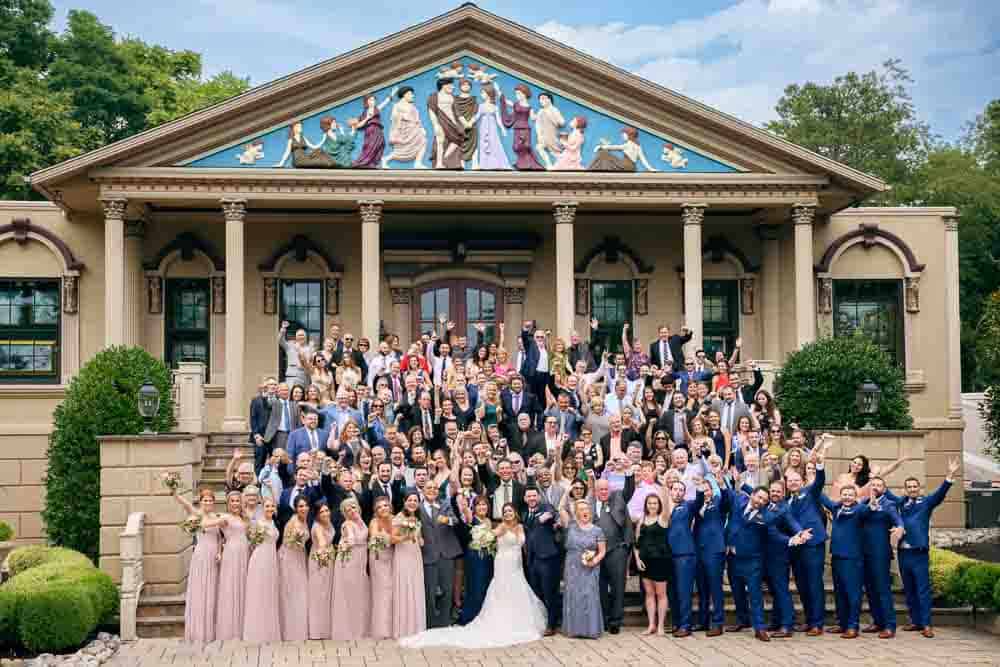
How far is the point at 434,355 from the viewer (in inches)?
746

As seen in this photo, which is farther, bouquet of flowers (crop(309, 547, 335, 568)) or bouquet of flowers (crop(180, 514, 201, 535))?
bouquet of flowers (crop(180, 514, 201, 535))

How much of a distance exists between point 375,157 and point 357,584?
10.5 meters

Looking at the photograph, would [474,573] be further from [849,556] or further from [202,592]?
[849,556]

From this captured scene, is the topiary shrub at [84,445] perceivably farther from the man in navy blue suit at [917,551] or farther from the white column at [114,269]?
the man in navy blue suit at [917,551]

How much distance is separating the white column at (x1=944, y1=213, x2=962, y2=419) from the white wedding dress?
13.8 meters

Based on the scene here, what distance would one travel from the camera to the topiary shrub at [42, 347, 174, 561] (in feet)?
54.0

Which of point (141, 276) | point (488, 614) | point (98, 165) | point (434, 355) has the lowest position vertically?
point (488, 614)

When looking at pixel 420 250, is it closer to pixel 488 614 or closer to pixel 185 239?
pixel 185 239

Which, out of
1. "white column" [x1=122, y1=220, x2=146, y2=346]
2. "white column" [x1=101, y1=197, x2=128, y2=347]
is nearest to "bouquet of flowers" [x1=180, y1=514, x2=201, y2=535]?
"white column" [x1=101, y1=197, x2=128, y2=347]

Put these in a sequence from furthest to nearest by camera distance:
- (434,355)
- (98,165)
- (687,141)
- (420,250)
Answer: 1. (420,250)
2. (687,141)
3. (98,165)
4. (434,355)

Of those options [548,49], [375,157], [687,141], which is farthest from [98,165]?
[687,141]

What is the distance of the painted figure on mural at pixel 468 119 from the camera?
22.0 metres

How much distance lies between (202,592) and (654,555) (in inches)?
202

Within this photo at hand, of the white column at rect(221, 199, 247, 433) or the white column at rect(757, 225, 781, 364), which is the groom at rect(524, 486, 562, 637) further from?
the white column at rect(757, 225, 781, 364)
